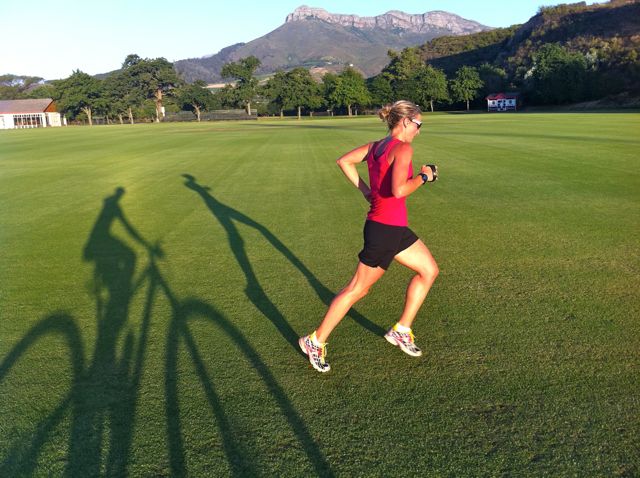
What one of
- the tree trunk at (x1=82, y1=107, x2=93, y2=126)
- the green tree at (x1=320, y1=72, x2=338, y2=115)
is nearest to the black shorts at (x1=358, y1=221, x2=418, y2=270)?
the green tree at (x1=320, y1=72, x2=338, y2=115)

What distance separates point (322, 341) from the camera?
4117 millimetres

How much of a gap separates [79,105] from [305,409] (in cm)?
12384

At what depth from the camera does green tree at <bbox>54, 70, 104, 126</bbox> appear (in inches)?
4299

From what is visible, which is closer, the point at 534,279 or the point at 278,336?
the point at 278,336

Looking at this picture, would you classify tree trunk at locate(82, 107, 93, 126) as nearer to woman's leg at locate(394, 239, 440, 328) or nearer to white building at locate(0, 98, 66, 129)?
white building at locate(0, 98, 66, 129)

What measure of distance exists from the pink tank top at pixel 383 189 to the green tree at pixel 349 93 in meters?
103

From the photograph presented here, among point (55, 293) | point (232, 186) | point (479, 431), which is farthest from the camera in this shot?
point (232, 186)

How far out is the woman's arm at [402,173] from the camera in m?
3.60

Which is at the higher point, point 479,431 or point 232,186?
point 232,186

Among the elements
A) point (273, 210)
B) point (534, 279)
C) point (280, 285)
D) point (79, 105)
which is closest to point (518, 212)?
point (534, 279)

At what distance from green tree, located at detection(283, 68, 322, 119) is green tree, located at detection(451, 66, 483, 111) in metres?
27.5

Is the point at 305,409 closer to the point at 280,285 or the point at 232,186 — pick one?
the point at 280,285

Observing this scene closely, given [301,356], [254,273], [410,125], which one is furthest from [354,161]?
[254,273]

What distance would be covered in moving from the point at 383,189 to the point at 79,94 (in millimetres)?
120978
